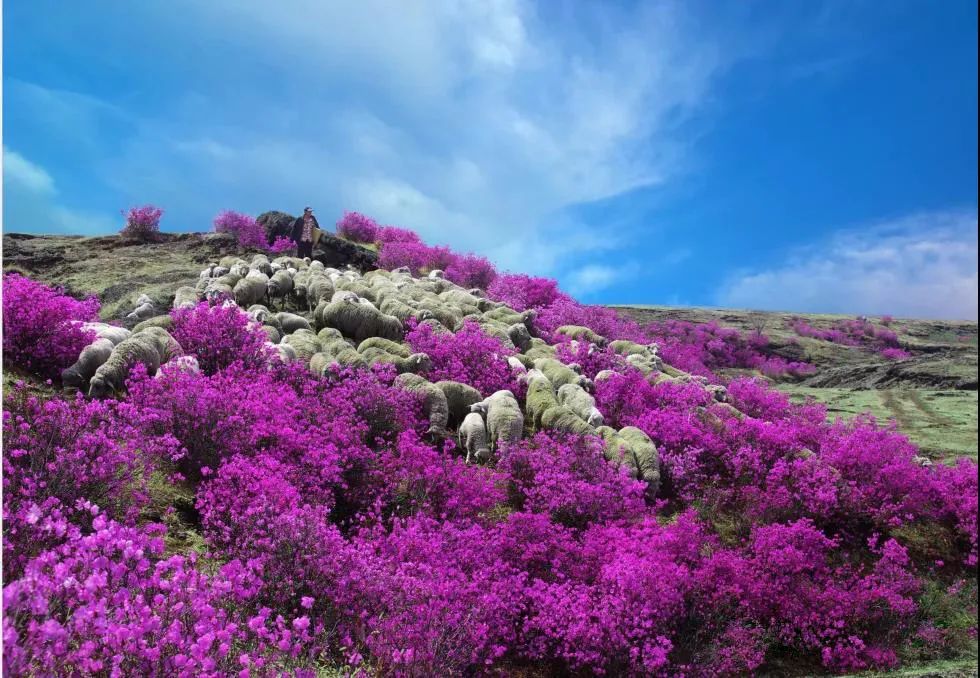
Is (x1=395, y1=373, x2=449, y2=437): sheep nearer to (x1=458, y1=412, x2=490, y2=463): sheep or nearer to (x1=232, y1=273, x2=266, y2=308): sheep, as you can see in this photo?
(x1=458, y1=412, x2=490, y2=463): sheep

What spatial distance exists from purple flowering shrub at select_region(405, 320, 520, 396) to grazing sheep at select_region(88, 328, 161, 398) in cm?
569

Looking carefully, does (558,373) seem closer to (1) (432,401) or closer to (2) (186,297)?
(1) (432,401)

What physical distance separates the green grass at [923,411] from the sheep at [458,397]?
12636 mm

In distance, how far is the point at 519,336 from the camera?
18.6 meters

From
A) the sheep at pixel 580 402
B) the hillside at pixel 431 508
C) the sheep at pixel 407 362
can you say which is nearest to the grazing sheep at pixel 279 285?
the hillside at pixel 431 508

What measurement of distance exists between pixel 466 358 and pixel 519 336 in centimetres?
377

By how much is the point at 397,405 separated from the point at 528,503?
130 inches

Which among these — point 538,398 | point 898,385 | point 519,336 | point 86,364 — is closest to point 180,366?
point 86,364

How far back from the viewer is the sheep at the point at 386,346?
49.3 ft

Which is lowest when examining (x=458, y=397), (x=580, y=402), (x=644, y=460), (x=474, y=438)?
(x=644, y=460)

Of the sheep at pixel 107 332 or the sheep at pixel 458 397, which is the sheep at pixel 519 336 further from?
the sheep at pixel 107 332

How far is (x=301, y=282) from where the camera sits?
2053 centimetres

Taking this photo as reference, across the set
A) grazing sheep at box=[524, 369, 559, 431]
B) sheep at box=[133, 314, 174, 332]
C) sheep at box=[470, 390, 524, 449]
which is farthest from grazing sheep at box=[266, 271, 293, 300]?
sheep at box=[470, 390, 524, 449]

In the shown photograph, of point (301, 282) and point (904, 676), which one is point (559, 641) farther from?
point (301, 282)
